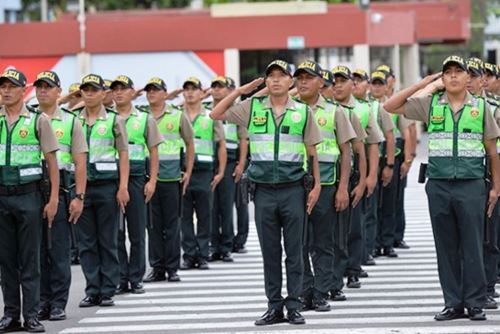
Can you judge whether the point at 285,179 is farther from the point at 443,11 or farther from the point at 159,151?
the point at 443,11

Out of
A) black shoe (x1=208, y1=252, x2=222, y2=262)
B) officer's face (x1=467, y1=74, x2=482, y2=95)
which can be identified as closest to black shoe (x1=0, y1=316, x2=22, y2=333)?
officer's face (x1=467, y1=74, x2=482, y2=95)

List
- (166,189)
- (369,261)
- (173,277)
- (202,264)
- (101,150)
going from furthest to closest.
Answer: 1. (202,264)
2. (369,261)
3. (166,189)
4. (173,277)
5. (101,150)

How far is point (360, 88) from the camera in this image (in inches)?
616

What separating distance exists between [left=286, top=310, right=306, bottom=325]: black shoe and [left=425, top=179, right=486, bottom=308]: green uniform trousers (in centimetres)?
124

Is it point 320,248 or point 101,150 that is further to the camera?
point 101,150

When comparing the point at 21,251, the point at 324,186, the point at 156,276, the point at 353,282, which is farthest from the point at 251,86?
the point at 156,276

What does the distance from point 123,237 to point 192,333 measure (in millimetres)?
3123

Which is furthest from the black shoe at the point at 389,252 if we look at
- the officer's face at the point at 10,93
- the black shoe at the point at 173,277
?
the officer's face at the point at 10,93

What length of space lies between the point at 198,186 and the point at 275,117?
5.09 metres

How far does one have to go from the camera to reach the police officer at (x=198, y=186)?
54.3 feet

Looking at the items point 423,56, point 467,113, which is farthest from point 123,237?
point 423,56

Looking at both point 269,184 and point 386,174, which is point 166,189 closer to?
point 386,174

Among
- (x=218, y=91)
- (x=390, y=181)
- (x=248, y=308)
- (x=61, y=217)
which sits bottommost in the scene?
(x=248, y=308)

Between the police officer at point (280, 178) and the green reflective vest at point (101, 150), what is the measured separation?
2.16 meters
